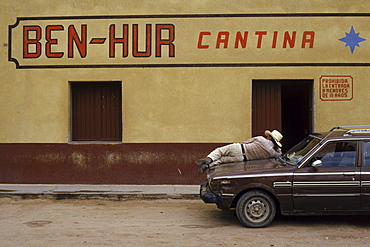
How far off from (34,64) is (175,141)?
4149mm

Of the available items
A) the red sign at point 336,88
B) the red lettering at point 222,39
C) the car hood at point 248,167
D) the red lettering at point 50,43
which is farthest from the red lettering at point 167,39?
the car hood at point 248,167

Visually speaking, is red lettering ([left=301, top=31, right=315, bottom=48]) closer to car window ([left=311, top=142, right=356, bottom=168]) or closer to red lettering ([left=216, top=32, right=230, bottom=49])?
red lettering ([left=216, top=32, right=230, bottom=49])

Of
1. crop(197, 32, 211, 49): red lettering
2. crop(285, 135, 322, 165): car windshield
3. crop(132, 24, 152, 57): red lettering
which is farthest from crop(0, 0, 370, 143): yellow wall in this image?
crop(285, 135, 322, 165): car windshield

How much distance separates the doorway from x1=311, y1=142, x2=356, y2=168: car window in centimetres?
389

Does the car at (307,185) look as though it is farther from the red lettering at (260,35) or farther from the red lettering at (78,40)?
the red lettering at (78,40)

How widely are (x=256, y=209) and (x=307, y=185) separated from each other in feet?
2.96

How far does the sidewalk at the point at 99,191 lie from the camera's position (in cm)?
982

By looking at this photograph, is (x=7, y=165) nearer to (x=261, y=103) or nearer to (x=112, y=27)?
(x=112, y=27)

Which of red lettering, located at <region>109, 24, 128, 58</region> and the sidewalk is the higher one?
red lettering, located at <region>109, 24, 128, 58</region>

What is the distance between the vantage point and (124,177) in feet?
36.5

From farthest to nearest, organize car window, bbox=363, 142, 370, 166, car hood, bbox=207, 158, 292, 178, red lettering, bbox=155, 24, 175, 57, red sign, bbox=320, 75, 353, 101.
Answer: red lettering, bbox=155, 24, 175, 57 < red sign, bbox=320, 75, 353, 101 < car hood, bbox=207, 158, 292, 178 < car window, bbox=363, 142, 370, 166

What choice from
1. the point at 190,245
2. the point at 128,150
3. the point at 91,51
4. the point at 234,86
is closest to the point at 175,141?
the point at 128,150

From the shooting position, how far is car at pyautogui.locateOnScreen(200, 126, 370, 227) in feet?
22.9

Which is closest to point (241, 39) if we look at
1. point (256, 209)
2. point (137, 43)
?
point (137, 43)
